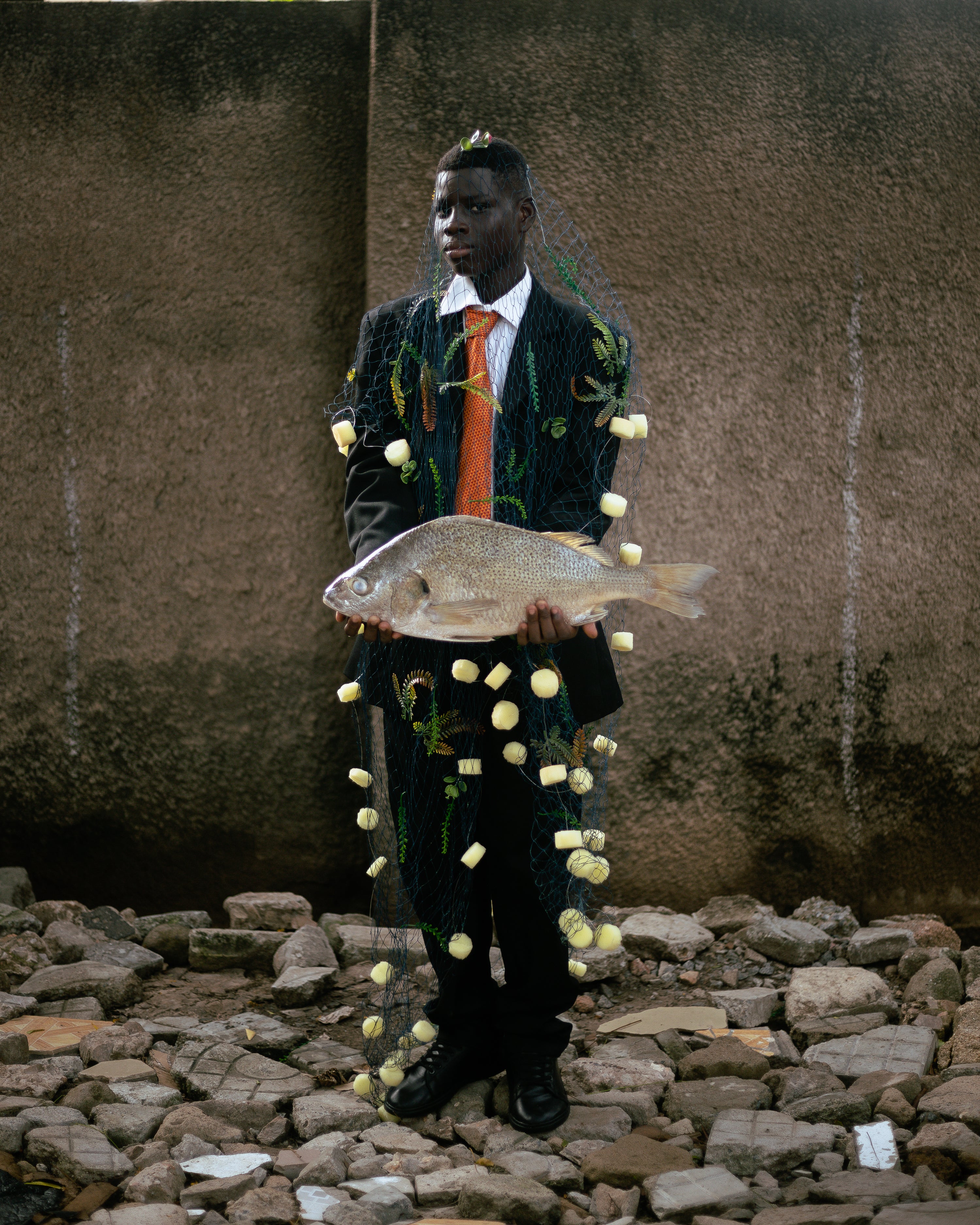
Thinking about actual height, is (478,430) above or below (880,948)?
above

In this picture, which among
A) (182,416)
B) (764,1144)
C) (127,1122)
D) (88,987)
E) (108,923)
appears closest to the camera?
(764,1144)

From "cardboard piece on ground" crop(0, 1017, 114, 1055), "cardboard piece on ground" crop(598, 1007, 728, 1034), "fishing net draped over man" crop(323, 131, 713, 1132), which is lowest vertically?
"cardboard piece on ground" crop(598, 1007, 728, 1034)

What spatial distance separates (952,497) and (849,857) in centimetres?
135

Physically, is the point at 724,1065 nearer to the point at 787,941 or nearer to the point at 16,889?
the point at 787,941

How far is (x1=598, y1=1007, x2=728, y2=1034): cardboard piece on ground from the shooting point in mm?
3213

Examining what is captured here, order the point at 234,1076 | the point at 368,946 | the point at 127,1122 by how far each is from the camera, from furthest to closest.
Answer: the point at 368,946 < the point at 234,1076 < the point at 127,1122

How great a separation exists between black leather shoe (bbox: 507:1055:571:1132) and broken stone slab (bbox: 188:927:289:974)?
1276 mm

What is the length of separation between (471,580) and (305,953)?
1868mm

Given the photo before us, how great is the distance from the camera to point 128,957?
143 inches

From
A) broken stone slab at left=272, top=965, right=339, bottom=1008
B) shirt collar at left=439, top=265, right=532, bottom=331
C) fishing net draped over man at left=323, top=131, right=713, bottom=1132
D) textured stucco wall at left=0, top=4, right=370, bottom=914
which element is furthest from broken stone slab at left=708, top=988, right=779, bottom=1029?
shirt collar at left=439, top=265, right=532, bottom=331

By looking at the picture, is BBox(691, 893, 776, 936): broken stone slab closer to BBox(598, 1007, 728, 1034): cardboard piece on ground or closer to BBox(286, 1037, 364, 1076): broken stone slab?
BBox(598, 1007, 728, 1034): cardboard piece on ground

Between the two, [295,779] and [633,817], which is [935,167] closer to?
[633,817]

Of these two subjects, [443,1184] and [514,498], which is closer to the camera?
[443,1184]

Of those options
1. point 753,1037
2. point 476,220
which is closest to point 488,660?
point 476,220
